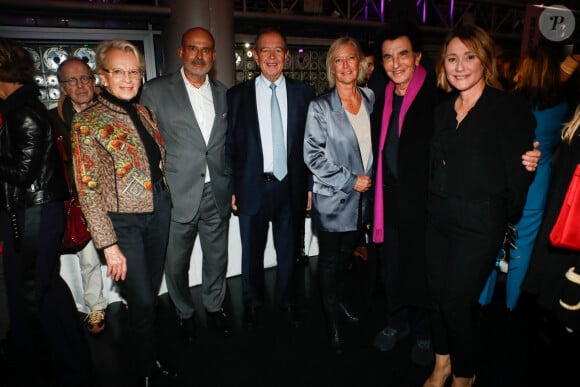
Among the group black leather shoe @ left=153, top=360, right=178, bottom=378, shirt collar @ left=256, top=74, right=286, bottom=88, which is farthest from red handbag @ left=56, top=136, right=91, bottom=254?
shirt collar @ left=256, top=74, right=286, bottom=88

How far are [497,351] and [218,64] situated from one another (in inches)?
171

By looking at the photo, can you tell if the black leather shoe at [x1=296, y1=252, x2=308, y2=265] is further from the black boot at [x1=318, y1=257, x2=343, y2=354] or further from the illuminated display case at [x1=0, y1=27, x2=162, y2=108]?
the illuminated display case at [x1=0, y1=27, x2=162, y2=108]

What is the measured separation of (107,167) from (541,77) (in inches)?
96.6

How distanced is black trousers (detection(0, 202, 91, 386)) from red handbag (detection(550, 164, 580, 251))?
224 cm

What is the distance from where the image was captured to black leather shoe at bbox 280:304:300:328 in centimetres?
273

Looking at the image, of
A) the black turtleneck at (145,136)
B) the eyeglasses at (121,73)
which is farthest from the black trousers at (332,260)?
the eyeglasses at (121,73)

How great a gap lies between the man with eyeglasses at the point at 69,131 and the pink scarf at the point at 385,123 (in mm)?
1964

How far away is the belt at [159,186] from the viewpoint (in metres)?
2.05

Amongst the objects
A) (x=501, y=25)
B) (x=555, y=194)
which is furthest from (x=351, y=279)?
(x=501, y=25)

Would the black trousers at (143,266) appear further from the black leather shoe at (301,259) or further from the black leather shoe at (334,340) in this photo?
the black leather shoe at (301,259)

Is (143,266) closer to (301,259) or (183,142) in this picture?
(183,142)

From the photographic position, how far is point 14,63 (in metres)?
1.83

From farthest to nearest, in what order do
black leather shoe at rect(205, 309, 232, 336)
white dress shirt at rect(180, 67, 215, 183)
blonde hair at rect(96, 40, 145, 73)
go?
1. black leather shoe at rect(205, 309, 232, 336)
2. white dress shirt at rect(180, 67, 215, 183)
3. blonde hair at rect(96, 40, 145, 73)

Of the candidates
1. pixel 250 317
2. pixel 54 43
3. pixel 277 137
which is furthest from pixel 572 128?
pixel 54 43
